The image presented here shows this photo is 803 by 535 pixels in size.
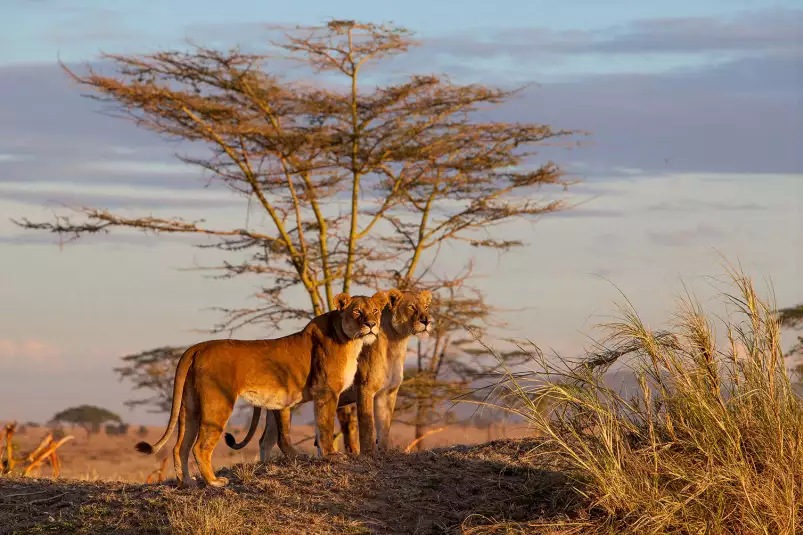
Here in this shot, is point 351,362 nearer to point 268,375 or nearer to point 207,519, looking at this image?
point 268,375

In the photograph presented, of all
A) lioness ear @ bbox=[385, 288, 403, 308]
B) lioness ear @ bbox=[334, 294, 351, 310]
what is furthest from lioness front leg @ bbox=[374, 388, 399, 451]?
lioness ear @ bbox=[334, 294, 351, 310]

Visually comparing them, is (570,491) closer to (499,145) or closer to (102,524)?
(102,524)

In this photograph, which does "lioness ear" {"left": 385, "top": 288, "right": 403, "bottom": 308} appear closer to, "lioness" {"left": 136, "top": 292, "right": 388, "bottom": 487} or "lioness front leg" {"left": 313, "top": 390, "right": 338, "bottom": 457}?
"lioness" {"left": 136, "top": 292, "right": 388, "bottom": 487}

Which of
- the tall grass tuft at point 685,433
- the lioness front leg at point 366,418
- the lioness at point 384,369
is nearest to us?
the tall grass tuft at point 685,433

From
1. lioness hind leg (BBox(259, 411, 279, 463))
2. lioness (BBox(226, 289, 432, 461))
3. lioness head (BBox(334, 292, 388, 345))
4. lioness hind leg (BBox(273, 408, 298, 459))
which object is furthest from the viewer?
lioness hind leg (BBox(259, 411, 279, 463))

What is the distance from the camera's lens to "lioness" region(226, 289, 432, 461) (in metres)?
10.8

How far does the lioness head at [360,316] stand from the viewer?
10500mm

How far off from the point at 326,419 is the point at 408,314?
132 cm

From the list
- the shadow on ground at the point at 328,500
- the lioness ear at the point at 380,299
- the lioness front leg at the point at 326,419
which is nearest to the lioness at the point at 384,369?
the lioness ear at the point at 380,299

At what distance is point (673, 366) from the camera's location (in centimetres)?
866

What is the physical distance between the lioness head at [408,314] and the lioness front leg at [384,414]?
0.62 metres

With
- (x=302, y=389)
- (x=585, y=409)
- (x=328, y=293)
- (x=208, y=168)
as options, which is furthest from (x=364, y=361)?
(x=208, y=168)

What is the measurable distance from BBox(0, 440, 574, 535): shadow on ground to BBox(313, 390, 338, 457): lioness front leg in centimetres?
50

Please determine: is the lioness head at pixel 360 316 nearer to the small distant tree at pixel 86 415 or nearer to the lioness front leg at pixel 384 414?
the lioness front leg at pixel 384 414
